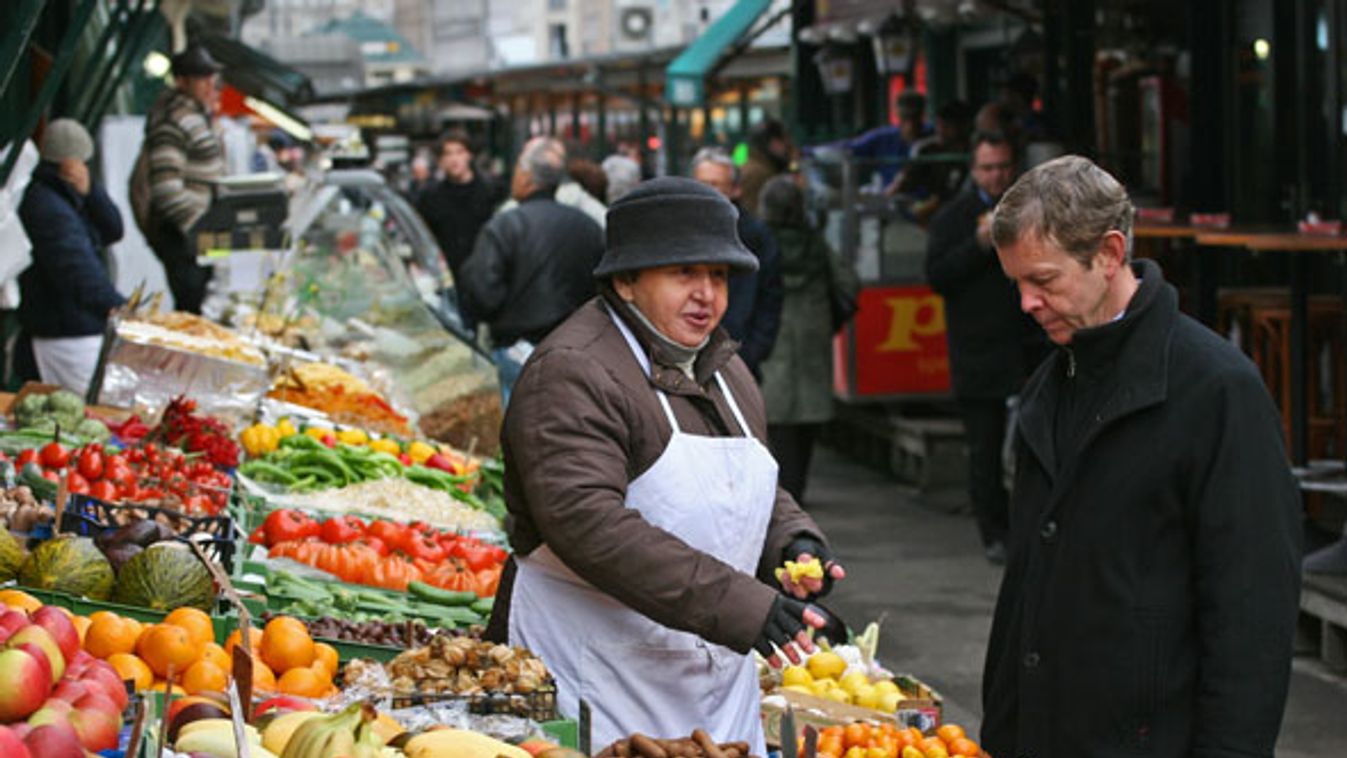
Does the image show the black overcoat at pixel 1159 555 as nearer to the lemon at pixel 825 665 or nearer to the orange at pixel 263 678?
the orange at pixel 263 678

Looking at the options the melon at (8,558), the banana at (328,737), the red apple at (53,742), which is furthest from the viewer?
the melon at (8,558)

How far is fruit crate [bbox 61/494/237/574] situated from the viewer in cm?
626

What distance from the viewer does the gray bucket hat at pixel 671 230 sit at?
4.46m

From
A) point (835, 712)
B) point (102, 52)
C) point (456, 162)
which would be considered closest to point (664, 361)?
point (835, 712)

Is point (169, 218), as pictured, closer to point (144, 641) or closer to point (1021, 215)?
point (144, 641)

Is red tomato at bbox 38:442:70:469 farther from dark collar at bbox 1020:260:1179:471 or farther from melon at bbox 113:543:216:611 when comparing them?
dark collar at bbox 1020:260:1179:471

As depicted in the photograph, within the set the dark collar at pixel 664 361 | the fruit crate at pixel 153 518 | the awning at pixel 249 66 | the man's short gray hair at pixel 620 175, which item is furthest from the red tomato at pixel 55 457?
the awning at pixel 249 66

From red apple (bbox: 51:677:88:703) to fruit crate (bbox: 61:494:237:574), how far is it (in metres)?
2.55

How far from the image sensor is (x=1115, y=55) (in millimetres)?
16391

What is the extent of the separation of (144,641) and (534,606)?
895 mm

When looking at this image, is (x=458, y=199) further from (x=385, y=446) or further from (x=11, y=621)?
(x=11, y=621)

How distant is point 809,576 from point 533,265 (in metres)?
6.75

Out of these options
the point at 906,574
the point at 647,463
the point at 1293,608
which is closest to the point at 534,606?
the point at 647,463

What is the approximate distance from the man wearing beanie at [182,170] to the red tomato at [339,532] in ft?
18.0
